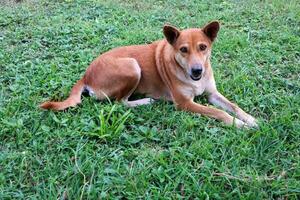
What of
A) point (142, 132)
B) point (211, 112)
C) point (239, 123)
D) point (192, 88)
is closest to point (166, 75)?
point (192, 88)

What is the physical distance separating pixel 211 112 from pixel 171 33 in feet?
3.01

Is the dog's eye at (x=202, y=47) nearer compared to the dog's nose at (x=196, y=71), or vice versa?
the dog's nose at (x=196, y=71)

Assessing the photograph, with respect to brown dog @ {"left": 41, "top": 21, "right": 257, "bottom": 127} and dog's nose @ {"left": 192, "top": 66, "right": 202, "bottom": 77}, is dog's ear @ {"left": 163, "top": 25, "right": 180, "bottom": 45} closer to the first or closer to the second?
brown dog @ {"left": 41, "top": 21, "right": 257, "bottom": 127}

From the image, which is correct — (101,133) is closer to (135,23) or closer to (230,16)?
(135,23)

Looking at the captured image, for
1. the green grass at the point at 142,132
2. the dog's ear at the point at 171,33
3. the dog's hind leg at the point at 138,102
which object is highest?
the dog's ear at the point at 171,33

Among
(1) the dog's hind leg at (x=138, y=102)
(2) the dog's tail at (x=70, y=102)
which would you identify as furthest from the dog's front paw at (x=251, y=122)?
(2) the dog's tail at (x=70, y=102)

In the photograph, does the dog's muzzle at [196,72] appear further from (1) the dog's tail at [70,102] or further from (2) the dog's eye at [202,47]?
(1) the dog's tail at [70,102]

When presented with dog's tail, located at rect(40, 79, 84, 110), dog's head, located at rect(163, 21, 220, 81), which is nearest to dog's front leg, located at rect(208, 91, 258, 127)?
dog's head, located at rect(163, 21, 220, 81)

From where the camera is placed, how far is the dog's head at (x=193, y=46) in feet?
12.5

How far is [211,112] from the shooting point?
3.83m

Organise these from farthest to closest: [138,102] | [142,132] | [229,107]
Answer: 1. [138,102]
2. [229,107]
3. [142,132]

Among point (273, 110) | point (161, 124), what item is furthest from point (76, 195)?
point (273, 110)

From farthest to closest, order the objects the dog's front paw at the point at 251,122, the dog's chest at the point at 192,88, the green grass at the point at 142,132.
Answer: the dog's chest at the point at 192,88, the dog's front paw at the point at 251,122, the green grass at the point at 142,132

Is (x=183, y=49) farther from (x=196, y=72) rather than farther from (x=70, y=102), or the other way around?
(x=70, y=102)
